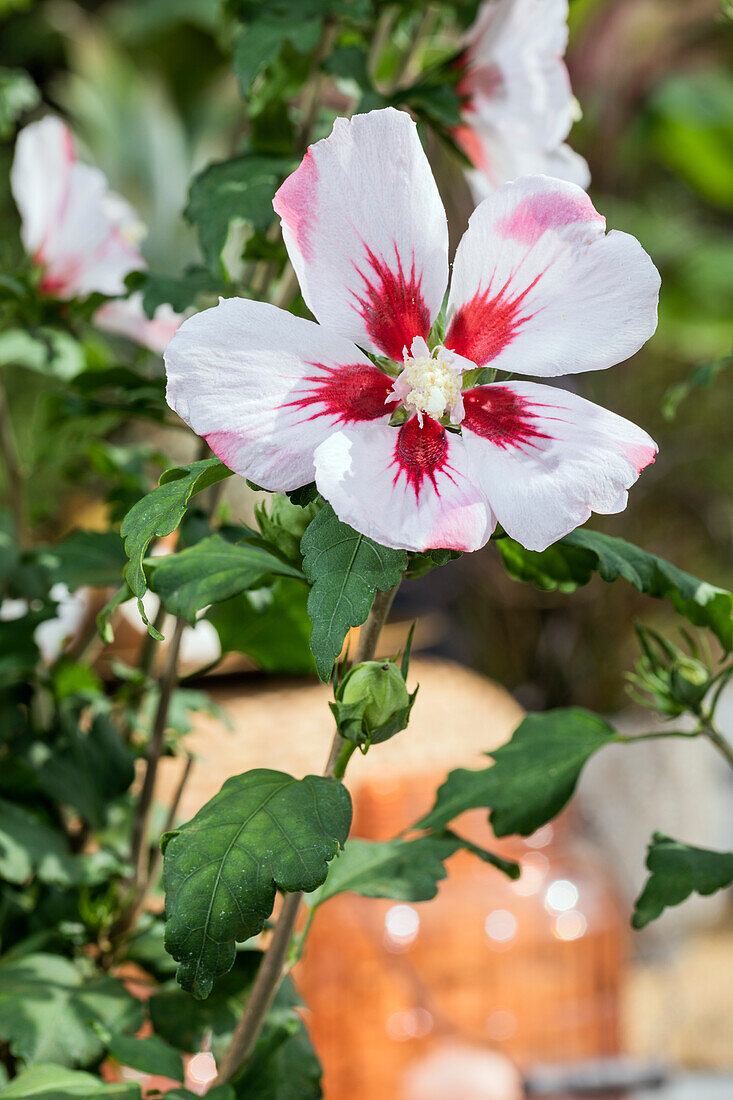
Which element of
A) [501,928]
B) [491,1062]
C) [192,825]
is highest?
[192,825]

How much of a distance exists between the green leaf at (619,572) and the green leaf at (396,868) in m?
0.10

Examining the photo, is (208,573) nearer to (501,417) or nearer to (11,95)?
(501,417)

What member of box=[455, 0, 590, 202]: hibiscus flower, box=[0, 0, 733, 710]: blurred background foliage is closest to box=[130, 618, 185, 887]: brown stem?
box=[455, 0, 590, 202]: hibiscus flower

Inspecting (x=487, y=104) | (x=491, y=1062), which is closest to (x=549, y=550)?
(x=487, y=104)

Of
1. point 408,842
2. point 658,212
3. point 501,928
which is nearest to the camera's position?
point 408,842

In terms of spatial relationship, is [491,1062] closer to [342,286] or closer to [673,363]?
[342,286]

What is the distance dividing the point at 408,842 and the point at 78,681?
0.70ft

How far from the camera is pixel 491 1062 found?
0.63 m

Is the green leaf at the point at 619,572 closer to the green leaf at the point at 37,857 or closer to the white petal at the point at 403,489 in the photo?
the white petal at the point at 403,489

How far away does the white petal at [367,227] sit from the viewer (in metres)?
0.25

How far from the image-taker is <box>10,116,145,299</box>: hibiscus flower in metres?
0.50

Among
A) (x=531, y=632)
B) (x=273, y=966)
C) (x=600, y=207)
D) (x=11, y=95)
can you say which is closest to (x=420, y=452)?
(x=273, y=966)

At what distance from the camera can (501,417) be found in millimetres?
270

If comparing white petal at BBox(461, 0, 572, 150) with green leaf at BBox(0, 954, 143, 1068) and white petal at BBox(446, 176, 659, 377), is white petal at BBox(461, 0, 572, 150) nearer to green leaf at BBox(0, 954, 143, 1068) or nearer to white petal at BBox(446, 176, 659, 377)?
white petal at BBox(446, 176, 659, 377)
